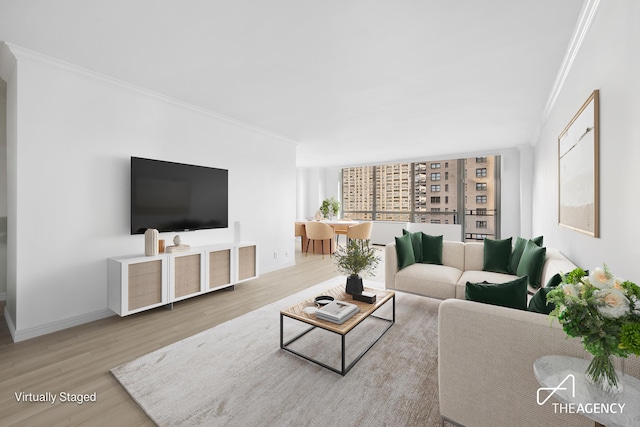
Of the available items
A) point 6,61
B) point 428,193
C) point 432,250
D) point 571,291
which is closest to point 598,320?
point 571,291

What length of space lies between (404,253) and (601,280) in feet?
8.34

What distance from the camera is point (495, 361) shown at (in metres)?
1.31

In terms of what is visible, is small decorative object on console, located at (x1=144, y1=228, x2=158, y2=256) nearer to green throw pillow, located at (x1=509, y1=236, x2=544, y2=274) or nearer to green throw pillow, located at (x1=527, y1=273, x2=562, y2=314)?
green throw pillow, located at (x1=527, y1=273, x2=562, y2=314)

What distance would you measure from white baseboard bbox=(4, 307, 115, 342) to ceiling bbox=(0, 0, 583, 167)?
2.53 m

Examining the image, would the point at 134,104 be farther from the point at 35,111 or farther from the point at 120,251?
the point at 120,251

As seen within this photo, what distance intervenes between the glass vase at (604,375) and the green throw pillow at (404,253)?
249 cm

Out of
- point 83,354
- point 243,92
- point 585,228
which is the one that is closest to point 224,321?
point 83,354

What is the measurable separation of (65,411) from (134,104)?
2.99m

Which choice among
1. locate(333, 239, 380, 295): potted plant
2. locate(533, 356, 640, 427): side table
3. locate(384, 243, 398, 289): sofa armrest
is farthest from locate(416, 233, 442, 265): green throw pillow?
locate(533, 356, 640, 427): side table

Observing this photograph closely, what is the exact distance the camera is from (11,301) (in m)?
2.73

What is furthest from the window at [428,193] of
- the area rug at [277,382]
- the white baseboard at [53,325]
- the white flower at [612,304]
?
the white baseboard at [53,325]

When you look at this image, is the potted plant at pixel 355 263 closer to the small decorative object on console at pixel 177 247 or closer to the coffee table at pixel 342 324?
the coffee table at pixel 342 324

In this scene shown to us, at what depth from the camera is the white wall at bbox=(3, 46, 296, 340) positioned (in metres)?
2.54

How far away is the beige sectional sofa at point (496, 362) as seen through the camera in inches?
47.0
